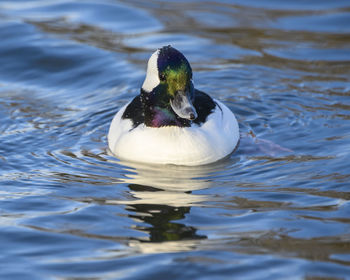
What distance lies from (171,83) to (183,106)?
0.90 feet

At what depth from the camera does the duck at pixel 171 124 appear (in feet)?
24.6

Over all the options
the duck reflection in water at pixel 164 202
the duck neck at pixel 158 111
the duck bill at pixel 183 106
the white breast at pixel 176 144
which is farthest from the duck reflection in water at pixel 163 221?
the duck neck at pixel 158 111

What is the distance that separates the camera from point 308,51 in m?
11.7

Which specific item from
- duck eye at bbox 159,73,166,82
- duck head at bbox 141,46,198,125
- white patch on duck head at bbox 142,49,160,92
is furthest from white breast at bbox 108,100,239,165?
duck eye at bbox 159,73,166,82

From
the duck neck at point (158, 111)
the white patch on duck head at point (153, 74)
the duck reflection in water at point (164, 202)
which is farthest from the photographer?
the duck neck at point (158, 111)

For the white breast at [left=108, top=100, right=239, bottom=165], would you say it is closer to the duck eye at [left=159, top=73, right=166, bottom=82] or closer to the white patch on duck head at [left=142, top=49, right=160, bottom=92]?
the white patch on duck head at [left=142, top=49, right=160, bottom=92]

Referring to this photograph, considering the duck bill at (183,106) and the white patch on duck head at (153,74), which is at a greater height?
the white patch on duck head at (153,74)

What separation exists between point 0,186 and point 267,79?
4.62 meters

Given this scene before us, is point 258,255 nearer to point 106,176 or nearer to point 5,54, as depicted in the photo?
point 106,176

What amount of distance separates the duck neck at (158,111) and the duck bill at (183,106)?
0.19m

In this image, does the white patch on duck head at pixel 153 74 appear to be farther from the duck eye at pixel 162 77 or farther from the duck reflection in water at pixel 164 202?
the duck reflection in water at pixel 164 202

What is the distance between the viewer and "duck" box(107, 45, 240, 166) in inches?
295

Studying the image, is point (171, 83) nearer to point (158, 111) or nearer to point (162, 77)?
point (162, 77)

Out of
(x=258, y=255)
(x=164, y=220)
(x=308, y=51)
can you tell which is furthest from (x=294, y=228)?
(x=308, y=51)
